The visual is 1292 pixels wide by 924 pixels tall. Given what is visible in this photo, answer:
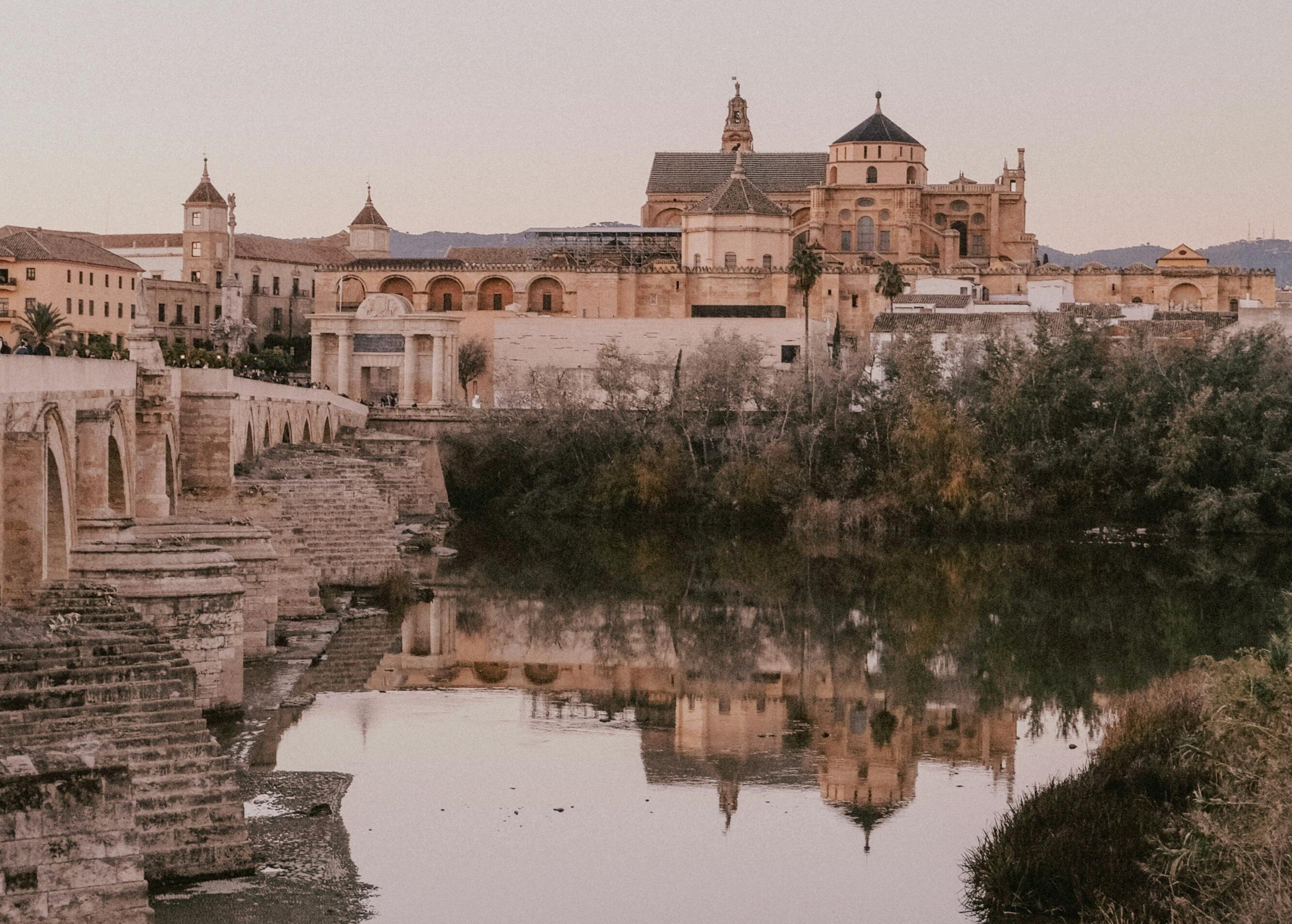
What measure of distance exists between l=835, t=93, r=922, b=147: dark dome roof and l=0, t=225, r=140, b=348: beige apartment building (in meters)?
27.1

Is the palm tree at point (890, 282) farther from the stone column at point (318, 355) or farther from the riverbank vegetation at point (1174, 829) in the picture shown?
the riverbank vegetation at point (1174, 829)

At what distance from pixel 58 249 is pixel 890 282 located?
25847 millimetres

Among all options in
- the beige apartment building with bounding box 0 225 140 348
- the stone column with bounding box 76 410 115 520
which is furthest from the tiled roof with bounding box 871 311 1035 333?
the stone column with bounding box 76 410 115 520

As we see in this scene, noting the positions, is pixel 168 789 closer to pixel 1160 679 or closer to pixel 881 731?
pixel 881 731

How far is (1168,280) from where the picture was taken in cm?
6638

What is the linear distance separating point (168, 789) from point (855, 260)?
182 ft

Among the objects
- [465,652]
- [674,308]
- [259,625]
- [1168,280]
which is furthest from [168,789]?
[1168,280]

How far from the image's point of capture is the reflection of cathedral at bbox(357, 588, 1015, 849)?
16703 mm

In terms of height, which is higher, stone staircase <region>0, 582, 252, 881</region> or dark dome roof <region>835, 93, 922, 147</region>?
dark dome roof <region>835, 93, 922, 147</region>

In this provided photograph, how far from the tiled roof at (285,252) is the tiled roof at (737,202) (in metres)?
14.2

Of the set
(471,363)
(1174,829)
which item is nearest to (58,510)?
(1174,829)

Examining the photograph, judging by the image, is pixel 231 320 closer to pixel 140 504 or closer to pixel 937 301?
pixel 937 301

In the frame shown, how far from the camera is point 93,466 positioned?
18094mm

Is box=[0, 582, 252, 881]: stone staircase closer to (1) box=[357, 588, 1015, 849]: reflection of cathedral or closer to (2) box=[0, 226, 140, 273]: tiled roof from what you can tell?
(1) box=[357, 588, 1015, 849]: reflection of cathedral
